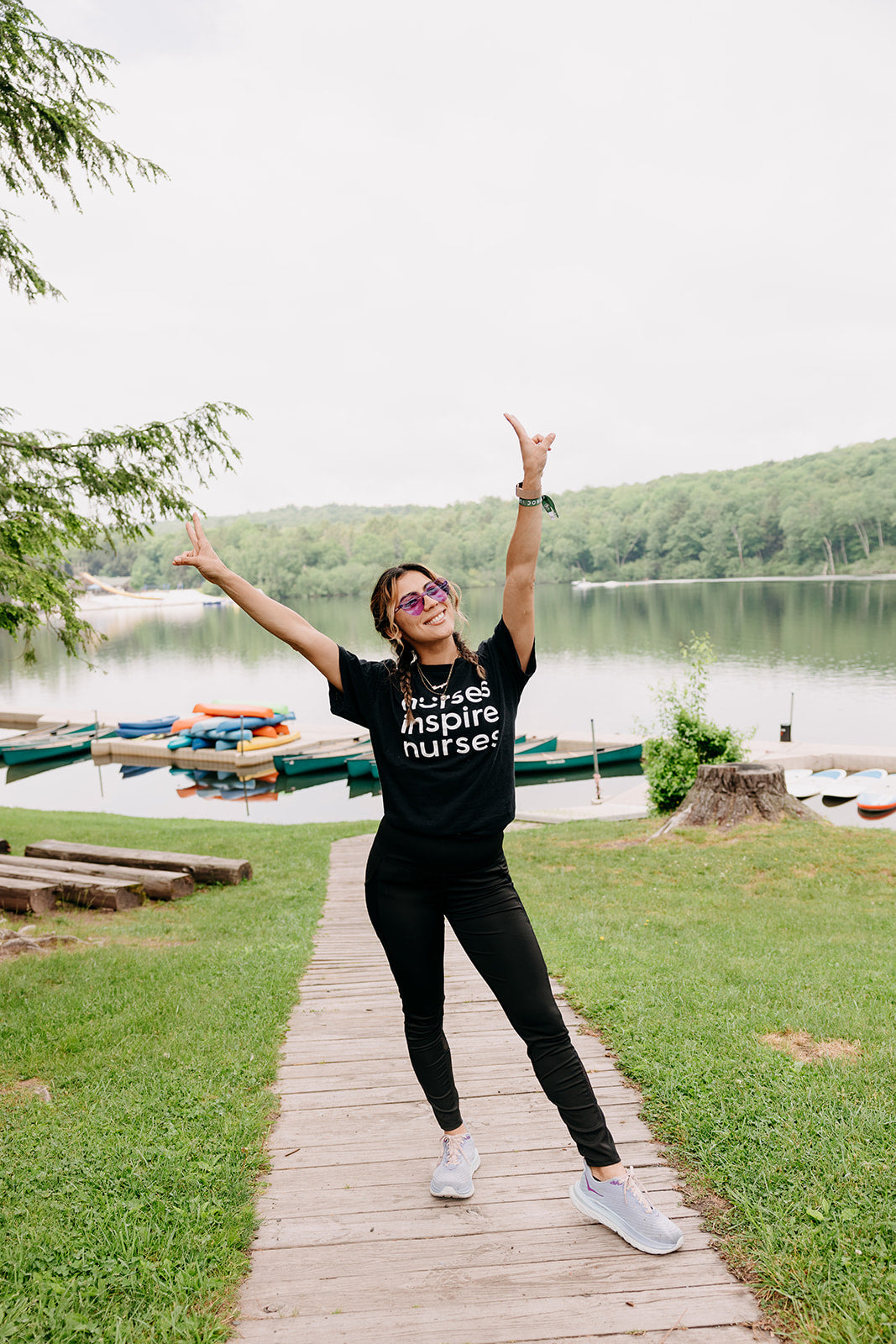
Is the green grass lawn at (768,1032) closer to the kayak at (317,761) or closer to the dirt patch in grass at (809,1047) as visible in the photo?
the dirt patch in grass at (809,1047)

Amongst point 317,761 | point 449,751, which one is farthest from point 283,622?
point 317,761

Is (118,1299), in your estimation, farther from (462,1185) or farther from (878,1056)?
(878,1056)

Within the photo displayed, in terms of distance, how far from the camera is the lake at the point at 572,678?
25047mm

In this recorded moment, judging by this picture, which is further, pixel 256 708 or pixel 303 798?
pixel 256 708

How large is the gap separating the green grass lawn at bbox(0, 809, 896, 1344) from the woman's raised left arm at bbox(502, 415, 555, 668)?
5.77 ft

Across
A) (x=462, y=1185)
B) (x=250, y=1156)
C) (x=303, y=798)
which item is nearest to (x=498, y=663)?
(x=462, y=1185)

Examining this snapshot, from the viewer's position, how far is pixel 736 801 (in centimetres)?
1040

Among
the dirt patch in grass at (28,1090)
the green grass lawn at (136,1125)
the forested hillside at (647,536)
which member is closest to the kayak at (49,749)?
the green grass lawn at (136,1125)

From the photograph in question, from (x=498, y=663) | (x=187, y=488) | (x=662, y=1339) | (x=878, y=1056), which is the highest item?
(x=187, y=488)

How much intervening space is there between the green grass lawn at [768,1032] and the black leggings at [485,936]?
501 mm

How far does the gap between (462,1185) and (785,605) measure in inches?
3020

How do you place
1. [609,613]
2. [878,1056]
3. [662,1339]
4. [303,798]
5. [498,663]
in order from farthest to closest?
[609,613], [303,798], [878,1056], [498,663], [662,1339]

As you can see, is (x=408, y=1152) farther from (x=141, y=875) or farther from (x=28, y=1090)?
(x=141, y=875)

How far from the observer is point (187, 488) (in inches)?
342
